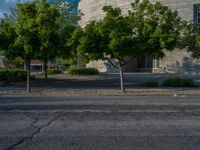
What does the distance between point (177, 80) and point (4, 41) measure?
12937mm

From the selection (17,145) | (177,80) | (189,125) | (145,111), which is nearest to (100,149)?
(17,145)

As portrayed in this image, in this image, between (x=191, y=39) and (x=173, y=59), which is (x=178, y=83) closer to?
(x=191, y=39)

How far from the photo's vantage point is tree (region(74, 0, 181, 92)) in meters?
20.2

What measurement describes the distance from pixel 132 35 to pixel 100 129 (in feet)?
44.3

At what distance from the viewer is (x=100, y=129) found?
8.34 meters

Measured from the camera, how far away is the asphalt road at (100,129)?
675 cm

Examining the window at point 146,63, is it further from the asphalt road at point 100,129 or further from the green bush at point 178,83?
the asphalt road at point 100,129

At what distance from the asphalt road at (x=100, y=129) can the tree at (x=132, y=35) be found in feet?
28.7

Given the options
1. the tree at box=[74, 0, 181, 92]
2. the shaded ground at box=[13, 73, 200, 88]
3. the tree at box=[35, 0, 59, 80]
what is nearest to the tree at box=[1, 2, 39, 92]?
the tree at box=[35, 0, 59, 80]

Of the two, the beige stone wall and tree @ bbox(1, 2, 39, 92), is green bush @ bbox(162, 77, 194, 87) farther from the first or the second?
the beige stone wall

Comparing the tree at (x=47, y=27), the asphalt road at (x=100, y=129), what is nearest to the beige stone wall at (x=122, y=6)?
the tree at (x=47, y=27)

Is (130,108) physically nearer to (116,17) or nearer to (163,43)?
(163,43)

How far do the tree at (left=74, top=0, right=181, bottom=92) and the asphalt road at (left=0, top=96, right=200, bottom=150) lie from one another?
8738mm

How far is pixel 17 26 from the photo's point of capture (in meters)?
20.6
